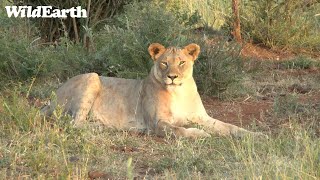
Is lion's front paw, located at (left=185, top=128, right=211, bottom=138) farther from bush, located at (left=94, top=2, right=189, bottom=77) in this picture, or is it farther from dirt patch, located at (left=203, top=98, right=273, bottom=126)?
bush, located at (left=94, top=2, right=189, bottom=77)

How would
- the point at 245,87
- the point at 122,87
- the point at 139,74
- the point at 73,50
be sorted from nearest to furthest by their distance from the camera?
the point at 122,87, the point at 139,74, the point at 245,87, the point at 73,50

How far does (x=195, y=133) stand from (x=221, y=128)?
1.32 feet

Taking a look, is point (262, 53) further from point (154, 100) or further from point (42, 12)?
point (154, 100)

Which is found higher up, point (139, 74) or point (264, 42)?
point (139, 74)

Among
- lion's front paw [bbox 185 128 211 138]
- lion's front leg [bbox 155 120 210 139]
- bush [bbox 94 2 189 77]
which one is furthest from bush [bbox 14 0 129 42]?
lion's front paw [bbox 185 128 211 138]

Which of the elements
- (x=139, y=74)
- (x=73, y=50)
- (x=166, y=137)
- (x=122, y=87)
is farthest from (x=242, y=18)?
(x=166, y=137)

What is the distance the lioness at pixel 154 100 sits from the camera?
20.7ft

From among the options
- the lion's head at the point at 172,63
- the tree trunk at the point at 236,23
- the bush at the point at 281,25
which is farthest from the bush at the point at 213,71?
the bush at the point at 281,25

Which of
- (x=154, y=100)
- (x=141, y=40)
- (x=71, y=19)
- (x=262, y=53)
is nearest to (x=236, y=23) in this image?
(x=262, y=53)

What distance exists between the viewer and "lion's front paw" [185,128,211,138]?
591 cm

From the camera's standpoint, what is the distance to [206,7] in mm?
14375

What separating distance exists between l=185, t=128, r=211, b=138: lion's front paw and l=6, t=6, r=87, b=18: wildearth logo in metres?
4.83

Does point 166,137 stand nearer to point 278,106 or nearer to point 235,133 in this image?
point 235,133

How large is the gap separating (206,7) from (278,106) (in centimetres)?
754
